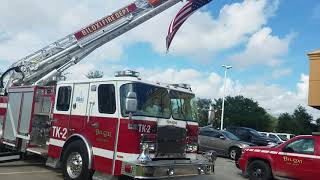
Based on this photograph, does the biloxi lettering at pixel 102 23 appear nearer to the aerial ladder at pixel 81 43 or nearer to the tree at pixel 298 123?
the aerial ladder at pixel 81 43

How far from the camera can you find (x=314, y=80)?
18109mm

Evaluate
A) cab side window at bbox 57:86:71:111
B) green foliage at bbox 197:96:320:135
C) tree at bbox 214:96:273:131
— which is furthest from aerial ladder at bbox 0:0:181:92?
tree at bbox 214:96:273:131

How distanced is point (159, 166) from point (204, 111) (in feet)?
11.8

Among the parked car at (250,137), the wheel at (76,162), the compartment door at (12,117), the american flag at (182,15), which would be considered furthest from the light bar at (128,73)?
the parked car at (250,137)

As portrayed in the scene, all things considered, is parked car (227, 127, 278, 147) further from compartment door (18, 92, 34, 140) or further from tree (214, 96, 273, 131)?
tree (214, 96, 273, 131)

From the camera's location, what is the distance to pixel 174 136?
34.6 ft

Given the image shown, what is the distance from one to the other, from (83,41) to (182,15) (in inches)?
165

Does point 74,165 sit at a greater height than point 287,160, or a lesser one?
lesser

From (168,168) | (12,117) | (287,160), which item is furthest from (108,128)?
(287,160)

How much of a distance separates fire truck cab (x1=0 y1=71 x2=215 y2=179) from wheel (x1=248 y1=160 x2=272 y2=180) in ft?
11.9

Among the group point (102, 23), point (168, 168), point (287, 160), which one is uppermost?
point (102, 23)

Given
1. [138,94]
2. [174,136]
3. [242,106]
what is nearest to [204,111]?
[174,136]

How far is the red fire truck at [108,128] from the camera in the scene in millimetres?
9766

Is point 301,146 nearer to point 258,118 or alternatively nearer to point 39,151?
point 39,151
